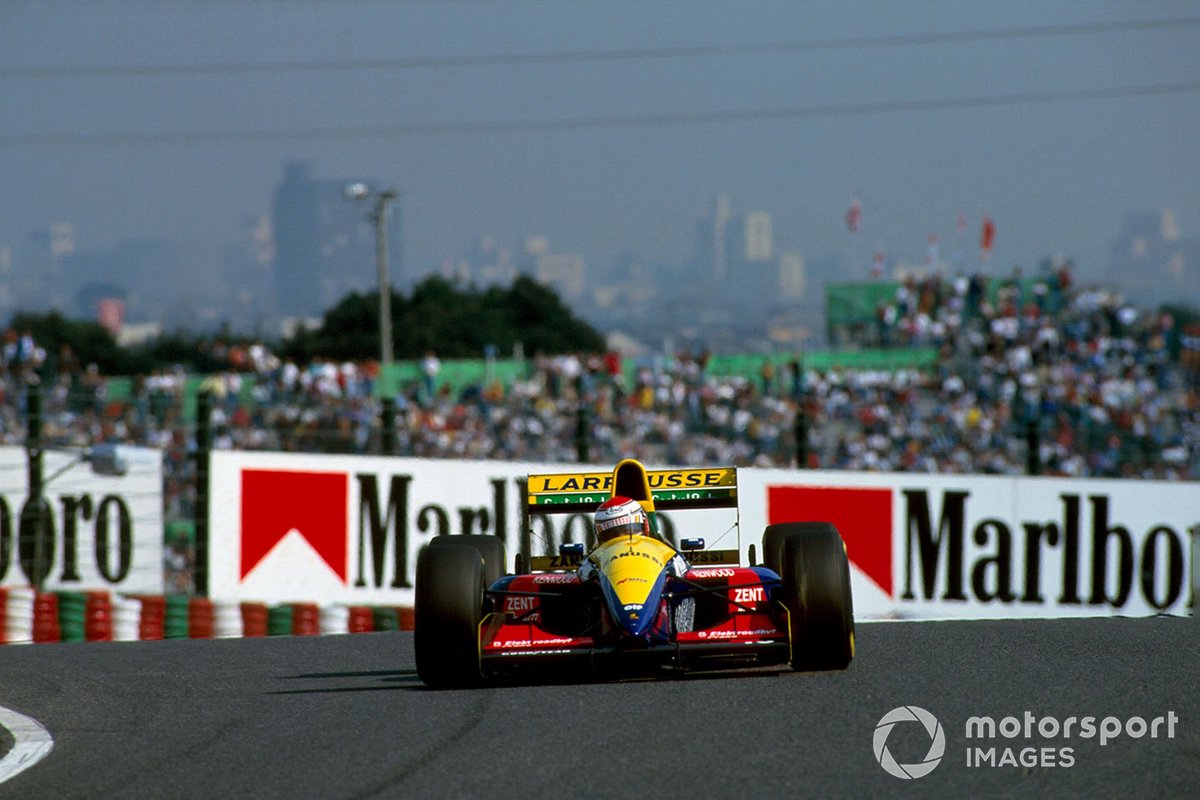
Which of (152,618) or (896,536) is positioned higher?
(896,536)

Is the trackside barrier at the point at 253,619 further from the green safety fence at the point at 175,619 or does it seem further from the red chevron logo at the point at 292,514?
the red chevron logo at the point at 292,514

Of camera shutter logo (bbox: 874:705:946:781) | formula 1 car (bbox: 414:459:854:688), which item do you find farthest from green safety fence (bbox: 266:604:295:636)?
camera shutter logo (bbox: 874:705:946:781)

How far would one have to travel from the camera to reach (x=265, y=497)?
15945 millimetres

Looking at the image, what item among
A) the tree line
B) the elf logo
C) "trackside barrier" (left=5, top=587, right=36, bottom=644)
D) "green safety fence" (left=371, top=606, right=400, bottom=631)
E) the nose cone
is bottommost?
"green safety fence" (left=371, top=606, right=400, bottom=631)

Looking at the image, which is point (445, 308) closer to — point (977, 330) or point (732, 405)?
point (977, 330)

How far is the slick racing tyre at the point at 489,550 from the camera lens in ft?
28.5

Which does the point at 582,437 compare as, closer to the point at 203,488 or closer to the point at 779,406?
the point at 203,488

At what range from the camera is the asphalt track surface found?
210 inches

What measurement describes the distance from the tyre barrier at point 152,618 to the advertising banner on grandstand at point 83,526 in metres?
1.35

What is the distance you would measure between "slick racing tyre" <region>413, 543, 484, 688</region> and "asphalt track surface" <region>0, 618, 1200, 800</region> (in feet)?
0.57

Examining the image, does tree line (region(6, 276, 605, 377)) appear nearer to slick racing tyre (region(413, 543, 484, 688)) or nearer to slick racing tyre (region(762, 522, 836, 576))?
slick racing tyre (region(762, 522, 836, 576))

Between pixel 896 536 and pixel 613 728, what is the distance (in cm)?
966

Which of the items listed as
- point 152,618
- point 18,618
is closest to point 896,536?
point 152,618

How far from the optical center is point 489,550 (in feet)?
29.1
